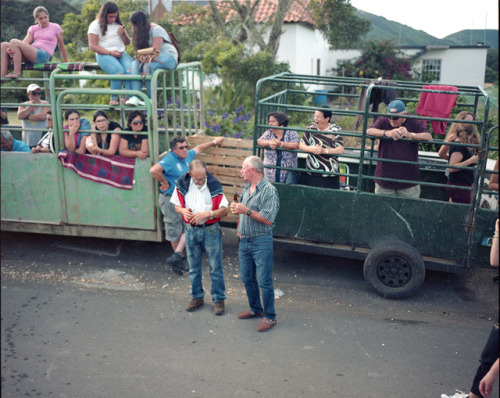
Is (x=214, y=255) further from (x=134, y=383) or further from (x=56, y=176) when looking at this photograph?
(x=56, y=176)

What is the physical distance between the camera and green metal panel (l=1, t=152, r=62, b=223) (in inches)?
259

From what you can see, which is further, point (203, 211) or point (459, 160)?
point (459, 160)

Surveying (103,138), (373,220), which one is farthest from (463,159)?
(103,138)

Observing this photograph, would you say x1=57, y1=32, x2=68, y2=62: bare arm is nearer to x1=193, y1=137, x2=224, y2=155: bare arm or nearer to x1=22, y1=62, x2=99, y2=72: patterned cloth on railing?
x1=22, y1=62, x2=99, y2=72: patterned cloth on railing

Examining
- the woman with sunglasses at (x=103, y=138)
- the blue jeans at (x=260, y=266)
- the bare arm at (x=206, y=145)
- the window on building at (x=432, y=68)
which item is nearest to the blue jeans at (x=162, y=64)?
the woman with sunglasses at (x=103, y=138)

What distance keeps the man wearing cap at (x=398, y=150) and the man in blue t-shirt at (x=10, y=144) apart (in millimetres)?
4469

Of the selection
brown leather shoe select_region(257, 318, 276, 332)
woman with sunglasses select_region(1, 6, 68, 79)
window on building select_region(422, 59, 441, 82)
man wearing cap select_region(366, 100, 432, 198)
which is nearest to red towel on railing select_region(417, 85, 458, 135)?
man wearing cap select_region(366, 100, 432, 198)

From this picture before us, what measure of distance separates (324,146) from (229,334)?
7.61 ft

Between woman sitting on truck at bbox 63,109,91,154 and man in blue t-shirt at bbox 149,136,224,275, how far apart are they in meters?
1.04

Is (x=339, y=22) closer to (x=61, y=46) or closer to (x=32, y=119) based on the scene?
(x=61, y=46)

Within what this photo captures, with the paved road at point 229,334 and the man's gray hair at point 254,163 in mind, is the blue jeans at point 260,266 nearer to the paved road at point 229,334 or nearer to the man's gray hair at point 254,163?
the paved road at point 229,334

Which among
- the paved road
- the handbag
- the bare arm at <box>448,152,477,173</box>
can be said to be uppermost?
the handbag

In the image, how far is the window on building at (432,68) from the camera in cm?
1642

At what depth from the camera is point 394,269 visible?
18.6 feet
